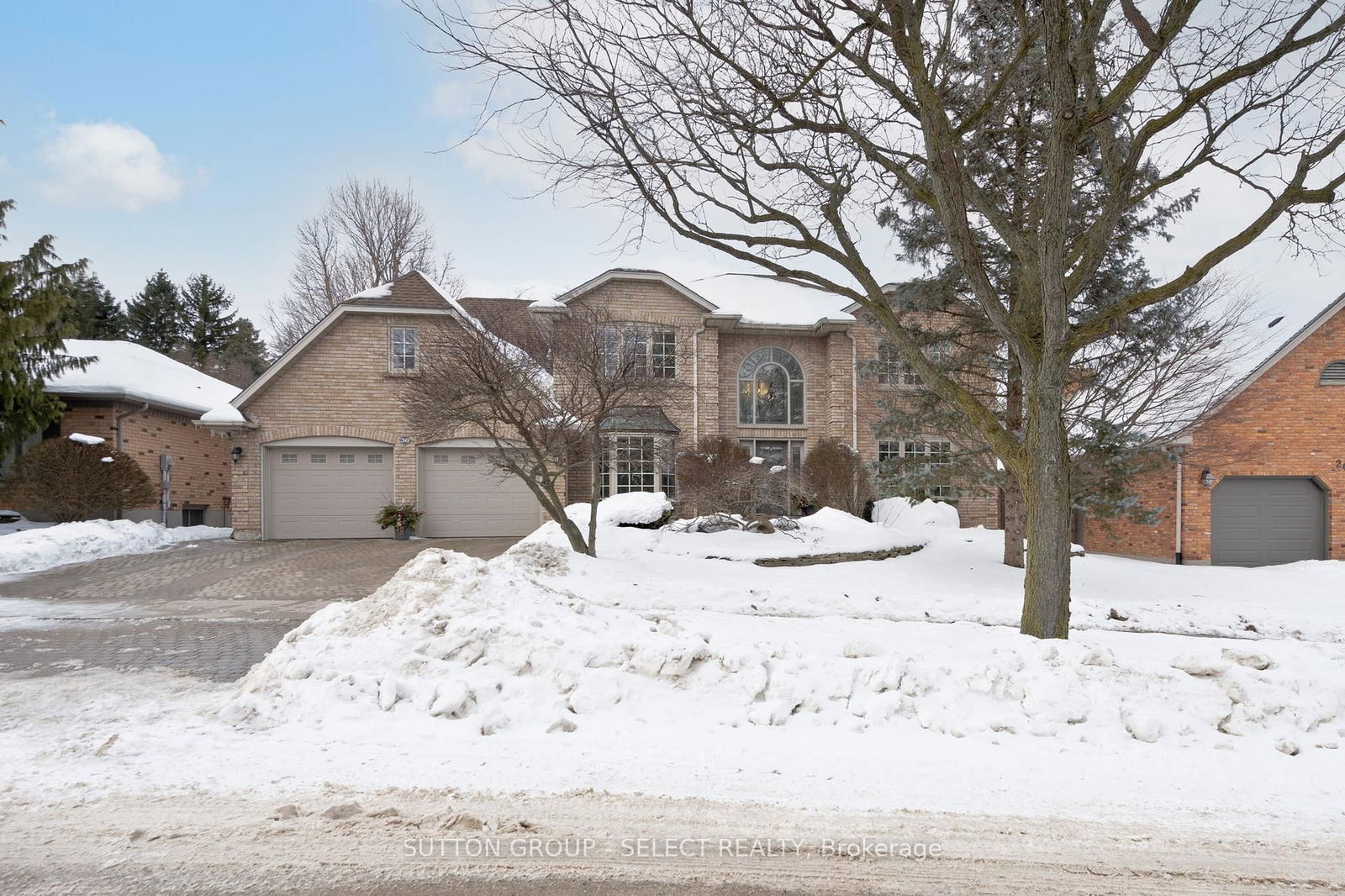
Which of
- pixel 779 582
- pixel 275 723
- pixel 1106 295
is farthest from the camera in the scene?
pixel 1106 295

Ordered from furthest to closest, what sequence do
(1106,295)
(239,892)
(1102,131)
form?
(1106,295), (1102,131), (239,892)

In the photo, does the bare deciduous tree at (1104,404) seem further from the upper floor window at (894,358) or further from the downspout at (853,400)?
the downspout at (853,400)

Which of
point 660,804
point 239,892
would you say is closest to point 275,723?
point 239,892

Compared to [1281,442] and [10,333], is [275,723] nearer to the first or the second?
[10,333]

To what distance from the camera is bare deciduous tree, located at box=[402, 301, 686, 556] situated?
9242 mm

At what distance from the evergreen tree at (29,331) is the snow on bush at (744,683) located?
48.7 feet

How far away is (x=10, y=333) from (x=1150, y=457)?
21459 millimetres

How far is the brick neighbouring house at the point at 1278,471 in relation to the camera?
14922mm

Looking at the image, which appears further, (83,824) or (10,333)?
(10,333)

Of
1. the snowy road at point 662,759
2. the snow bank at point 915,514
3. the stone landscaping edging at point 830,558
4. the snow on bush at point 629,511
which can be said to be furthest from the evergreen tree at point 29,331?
the snow bank at point 915,514

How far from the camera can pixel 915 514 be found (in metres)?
16.4

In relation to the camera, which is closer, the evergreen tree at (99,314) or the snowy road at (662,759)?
the snowy road at (662,759)

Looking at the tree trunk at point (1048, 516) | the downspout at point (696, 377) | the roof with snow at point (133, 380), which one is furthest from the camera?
the downspout at point (696, 377)

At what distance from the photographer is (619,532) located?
11383 mm
